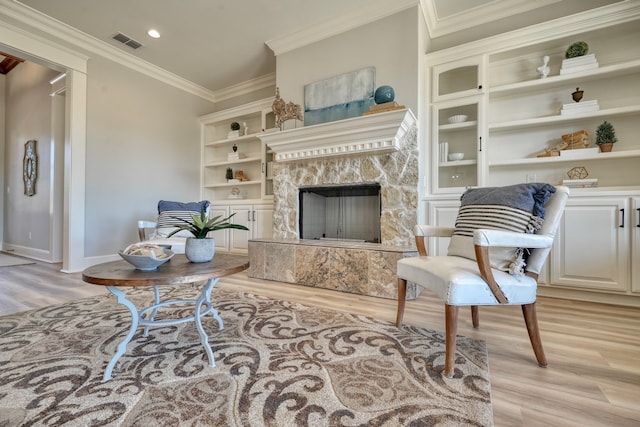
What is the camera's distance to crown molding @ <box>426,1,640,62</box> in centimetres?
229

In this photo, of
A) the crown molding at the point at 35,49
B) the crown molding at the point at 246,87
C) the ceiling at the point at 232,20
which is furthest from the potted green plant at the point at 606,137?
the crown molding at the point at 35,49

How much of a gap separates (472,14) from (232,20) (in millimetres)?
2640

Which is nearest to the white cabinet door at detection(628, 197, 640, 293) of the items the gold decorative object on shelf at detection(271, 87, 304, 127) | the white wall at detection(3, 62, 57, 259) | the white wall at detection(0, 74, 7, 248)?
the gold decorative object on shelf at detection(271, 87, 304, 127)

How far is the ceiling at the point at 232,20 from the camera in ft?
9.38

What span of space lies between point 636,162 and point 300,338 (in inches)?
127

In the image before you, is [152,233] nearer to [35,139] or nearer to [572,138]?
[35,139]

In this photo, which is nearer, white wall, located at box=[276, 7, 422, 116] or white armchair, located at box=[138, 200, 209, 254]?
white wall, located at box=[276, 7, 422, 116]

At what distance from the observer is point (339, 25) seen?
3.13 m

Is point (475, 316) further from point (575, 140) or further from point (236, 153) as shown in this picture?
point (236, 153)

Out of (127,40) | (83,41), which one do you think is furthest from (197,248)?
(83,41)

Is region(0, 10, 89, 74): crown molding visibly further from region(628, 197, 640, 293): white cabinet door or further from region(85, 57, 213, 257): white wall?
region(628, 197, 640, 293): white cabinet door

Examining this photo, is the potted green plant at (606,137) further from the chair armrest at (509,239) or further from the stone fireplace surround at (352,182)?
the chair armrest at (509,239)

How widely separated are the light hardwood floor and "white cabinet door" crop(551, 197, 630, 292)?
8.4 inches

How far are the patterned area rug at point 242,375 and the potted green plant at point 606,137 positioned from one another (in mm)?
2236
